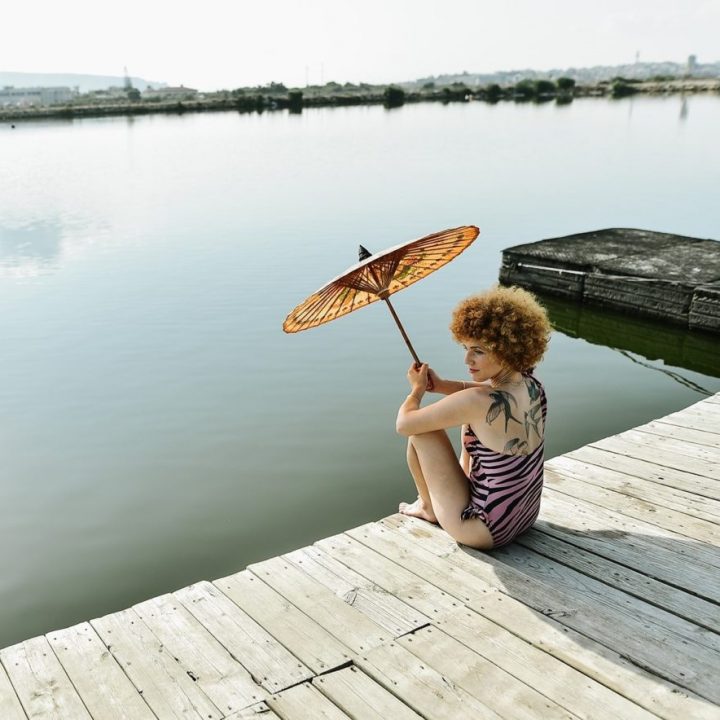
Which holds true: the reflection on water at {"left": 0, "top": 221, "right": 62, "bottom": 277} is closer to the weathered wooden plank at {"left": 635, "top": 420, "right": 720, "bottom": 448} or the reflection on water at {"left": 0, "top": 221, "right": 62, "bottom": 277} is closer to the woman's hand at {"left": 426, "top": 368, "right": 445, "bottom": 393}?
the weathered wooden plank at {"left": 635, "top": 420, "right": 720, "bottom": 448}

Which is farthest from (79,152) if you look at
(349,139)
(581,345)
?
(581,345)

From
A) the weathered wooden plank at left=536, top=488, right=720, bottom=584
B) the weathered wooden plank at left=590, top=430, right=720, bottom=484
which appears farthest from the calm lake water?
the weathered wooden plank at left=536, top=488, right=720, bottom=584

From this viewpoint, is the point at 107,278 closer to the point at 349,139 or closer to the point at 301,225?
the point at 301,225

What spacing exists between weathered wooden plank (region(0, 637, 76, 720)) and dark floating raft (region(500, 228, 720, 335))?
8.08 metres

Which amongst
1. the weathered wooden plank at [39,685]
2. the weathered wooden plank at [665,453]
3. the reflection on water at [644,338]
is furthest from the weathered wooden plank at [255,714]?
the reflection on water at [644,338]

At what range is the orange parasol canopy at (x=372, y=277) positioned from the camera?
375 centimetres

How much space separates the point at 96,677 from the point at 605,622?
1.93 m

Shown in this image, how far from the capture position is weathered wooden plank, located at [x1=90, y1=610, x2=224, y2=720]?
108 inches

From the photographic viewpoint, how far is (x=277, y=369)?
8523mm

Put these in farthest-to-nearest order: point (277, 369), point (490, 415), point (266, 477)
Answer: point (277, 369), point (266, 477), point (490, 415)

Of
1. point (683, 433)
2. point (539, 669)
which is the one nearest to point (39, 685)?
point (539, 669)

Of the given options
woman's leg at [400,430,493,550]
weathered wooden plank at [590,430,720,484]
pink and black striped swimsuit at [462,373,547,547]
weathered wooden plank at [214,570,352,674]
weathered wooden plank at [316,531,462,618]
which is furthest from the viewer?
weathered wooden plank at [590,430,720,484]

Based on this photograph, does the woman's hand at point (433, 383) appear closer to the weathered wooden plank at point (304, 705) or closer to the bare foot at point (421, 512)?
the bare foot at point (421, 512)

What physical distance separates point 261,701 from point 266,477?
130 inches
